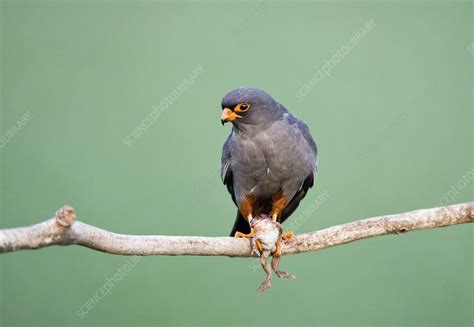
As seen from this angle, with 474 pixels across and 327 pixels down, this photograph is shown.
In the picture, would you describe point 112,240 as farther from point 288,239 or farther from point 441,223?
point 441,223

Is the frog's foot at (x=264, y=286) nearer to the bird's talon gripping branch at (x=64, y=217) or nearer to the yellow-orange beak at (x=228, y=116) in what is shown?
the yellow-orange beak at (x=228, y=116)

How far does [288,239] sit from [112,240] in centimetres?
134

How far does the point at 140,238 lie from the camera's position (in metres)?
2.82

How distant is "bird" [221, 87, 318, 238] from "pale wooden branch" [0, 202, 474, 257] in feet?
1.55

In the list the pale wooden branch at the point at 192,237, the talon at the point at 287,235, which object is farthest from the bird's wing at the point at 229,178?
the pale wooden branch at the point at 192,237

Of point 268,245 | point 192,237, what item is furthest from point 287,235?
point 192,237

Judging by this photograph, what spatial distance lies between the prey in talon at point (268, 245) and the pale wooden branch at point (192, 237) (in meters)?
0.06

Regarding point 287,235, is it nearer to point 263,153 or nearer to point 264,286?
point 264,286

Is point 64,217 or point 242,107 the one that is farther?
point 242,107

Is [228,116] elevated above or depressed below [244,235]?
above

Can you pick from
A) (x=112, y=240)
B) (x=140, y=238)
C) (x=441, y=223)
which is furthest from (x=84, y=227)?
(x=441, y=223)

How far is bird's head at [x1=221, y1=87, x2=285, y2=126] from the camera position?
3.60 meters

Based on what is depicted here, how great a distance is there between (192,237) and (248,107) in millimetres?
1050

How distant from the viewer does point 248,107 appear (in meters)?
3.67
